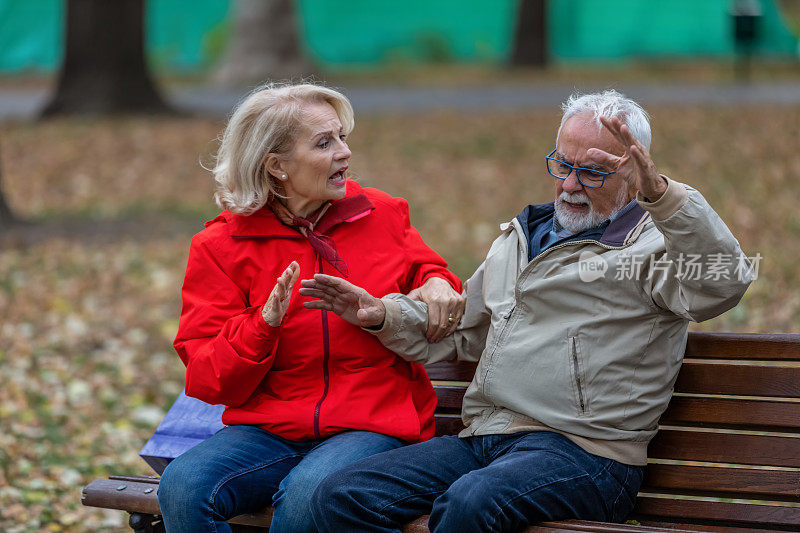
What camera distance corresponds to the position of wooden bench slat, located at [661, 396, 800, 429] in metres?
3.29

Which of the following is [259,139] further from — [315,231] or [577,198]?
[577,198]

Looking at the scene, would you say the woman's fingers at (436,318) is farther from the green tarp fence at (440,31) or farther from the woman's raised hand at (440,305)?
the green tarp fence at (440,31)

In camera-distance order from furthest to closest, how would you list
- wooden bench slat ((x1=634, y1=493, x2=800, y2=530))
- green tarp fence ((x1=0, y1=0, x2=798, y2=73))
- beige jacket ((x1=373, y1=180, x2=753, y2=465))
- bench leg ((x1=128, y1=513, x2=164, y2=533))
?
1. green tarp fence ((x1=0, y1=0, x2=798, y2=73))
2. bench leg ((x1=128, y1=513, x2=164, y2=533))
3. wooden bench slat ((x1=634, y1=493, x2=800, y2=530))
4. beige jacket ((x1=373, y1=180, x2=753, y2=465))

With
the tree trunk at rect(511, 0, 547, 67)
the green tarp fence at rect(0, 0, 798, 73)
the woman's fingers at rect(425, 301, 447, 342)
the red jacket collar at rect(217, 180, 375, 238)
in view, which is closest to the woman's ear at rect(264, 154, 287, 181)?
the red jacket collar at rect(217, 180, 375, 238)

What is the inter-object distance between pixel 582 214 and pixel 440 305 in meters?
0.51

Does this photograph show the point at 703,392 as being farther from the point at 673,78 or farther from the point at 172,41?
the point at 172,41

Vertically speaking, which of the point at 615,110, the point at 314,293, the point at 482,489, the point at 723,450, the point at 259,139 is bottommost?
the point at 723,450

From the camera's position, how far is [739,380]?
11.0ft

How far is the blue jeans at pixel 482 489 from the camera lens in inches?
115

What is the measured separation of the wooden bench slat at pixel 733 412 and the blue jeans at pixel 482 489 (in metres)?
0.27

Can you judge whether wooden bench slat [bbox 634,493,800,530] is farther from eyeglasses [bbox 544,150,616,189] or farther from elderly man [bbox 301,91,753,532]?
eyeglasses [bbox 544,150,616,189]

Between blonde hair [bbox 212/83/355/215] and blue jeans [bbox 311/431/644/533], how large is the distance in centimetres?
93

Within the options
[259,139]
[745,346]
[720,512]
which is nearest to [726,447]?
[720,512]

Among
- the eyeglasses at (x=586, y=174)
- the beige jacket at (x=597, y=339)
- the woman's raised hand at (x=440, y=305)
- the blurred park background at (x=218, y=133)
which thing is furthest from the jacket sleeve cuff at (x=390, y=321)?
the blurred park background at (x=218, y=133)
